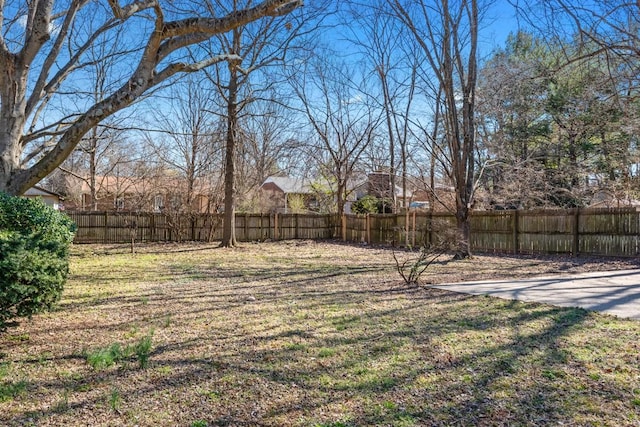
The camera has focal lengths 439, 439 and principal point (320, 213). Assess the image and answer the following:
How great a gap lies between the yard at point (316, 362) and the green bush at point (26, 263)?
367 millimetres

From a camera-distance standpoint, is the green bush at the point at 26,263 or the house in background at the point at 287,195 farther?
the house in background at the point at 287,195

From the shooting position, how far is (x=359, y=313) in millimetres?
5062

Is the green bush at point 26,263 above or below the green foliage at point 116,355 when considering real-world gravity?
above

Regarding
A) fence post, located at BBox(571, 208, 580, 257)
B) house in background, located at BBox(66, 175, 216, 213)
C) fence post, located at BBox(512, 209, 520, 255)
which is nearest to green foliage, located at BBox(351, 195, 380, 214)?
house in background, located at BBox(66, 175, 216, 213)

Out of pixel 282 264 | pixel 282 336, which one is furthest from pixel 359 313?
pixel 282 264

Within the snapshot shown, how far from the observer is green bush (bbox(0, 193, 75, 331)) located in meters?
3.58

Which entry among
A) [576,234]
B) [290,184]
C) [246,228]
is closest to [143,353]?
[576,234]

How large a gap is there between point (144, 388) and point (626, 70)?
7.94m

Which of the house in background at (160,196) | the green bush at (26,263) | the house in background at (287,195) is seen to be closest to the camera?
the green bush at (26,263)

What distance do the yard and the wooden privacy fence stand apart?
8.03 meters

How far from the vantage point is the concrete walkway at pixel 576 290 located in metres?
5.53

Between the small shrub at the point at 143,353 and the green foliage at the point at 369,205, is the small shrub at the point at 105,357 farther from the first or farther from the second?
the green foliage at the point at 369,205

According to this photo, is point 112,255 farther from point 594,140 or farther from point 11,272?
point 594,140

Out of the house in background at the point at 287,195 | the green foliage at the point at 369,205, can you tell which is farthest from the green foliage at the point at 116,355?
the house in background at the point at 287,195
